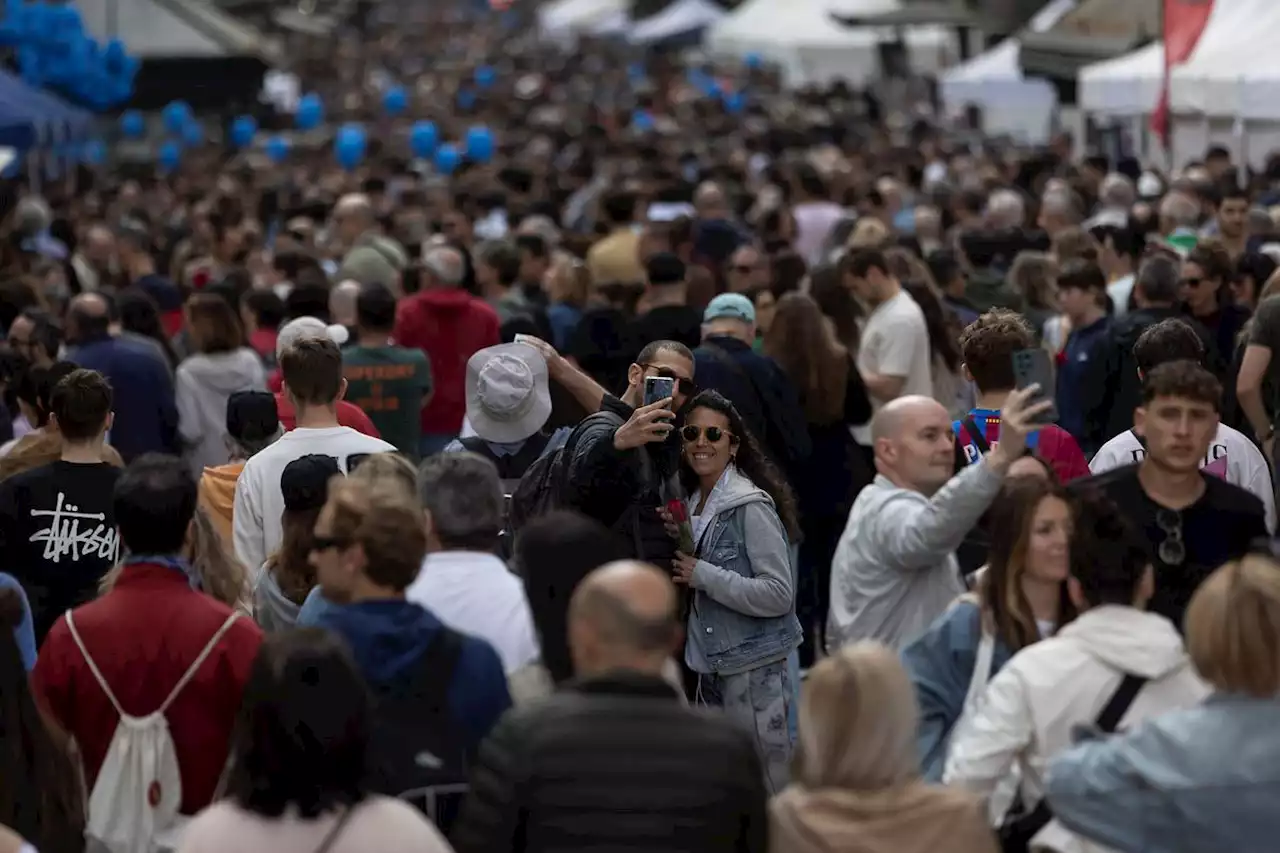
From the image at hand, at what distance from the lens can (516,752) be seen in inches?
175

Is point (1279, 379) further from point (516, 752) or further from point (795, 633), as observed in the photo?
point (516, 752)

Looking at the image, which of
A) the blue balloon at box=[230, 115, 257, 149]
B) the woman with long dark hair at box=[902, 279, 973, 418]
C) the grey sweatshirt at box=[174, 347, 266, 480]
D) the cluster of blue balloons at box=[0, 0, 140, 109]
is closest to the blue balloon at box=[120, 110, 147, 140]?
the blue balloon at box=[230, 115, 257, 149]

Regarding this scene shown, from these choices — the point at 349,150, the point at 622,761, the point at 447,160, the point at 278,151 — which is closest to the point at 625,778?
the point at 622,761

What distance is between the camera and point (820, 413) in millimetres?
9812

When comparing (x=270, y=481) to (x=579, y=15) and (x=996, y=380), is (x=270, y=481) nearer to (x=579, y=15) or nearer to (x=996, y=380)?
(x=996, y=380)

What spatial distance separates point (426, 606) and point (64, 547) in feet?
7.17

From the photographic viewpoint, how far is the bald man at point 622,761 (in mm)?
4371

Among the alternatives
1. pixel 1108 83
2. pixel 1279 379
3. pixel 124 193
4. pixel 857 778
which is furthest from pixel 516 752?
pixel 124 193

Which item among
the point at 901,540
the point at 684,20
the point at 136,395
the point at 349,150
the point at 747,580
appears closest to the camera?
the point at 901,540

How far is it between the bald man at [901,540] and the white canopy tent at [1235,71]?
1258 centimetres

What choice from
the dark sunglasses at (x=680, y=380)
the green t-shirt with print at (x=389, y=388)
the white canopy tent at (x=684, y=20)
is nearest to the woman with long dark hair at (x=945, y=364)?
the green t-shirt with print at (x=389, y=388)

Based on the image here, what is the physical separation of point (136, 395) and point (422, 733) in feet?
18.7

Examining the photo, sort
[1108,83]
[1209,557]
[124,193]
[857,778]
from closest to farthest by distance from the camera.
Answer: [857,778]
[1209,557]
[1108,83]
[124,193]

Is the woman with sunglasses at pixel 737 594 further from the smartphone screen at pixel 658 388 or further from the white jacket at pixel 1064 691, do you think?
the white jacket at pixel 1064 691
